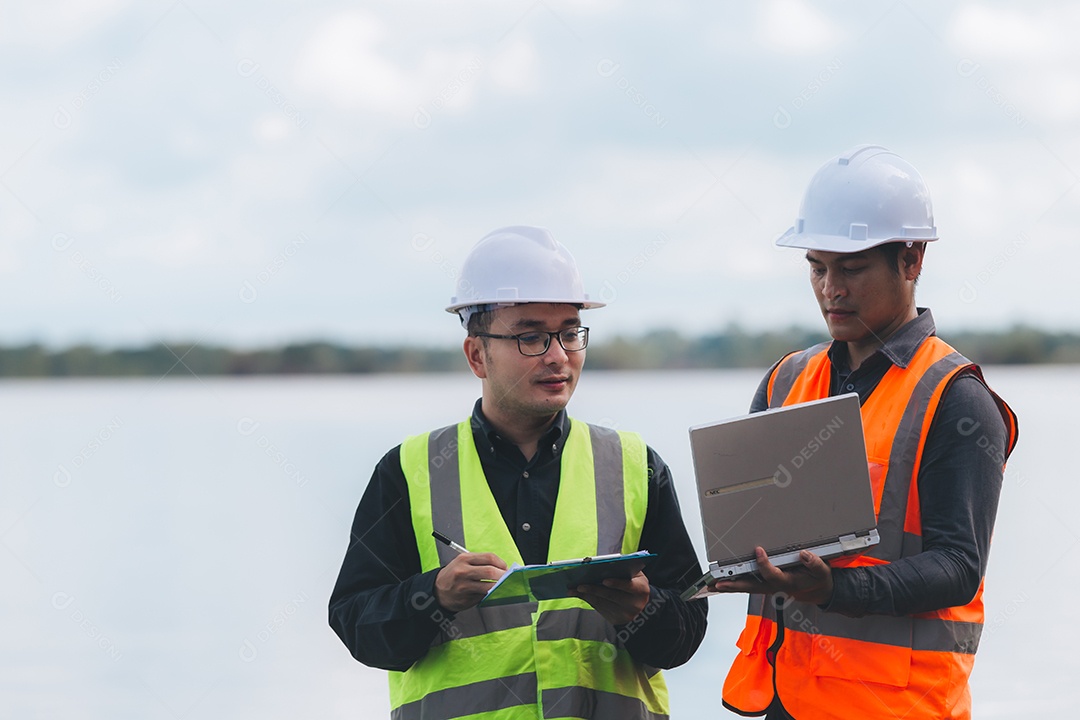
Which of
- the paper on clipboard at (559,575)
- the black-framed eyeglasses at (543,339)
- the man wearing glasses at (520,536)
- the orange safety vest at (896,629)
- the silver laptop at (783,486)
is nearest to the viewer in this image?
the paper on clipboard at (559,575)

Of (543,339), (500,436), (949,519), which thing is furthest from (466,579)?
(949,519)

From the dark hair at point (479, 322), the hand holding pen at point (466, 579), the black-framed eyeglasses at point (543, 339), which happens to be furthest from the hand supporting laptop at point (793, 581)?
the dark hair at point (479, 322)

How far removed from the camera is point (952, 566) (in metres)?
2.53

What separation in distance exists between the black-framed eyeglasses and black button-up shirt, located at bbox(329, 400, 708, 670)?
7.9 inches

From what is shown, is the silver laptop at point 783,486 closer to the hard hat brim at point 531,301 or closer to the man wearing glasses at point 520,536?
the man wearing glasses at point 520,536

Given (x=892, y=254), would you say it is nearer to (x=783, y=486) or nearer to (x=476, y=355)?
(x=783, y=486)

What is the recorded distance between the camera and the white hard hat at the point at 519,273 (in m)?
2.97

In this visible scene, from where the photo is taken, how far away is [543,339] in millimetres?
2934

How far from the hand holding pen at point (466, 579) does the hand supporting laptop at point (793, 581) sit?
0.52 metres

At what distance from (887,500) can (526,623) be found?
3.03 ft

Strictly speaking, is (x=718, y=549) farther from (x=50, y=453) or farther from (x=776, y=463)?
(x=50, y=453)

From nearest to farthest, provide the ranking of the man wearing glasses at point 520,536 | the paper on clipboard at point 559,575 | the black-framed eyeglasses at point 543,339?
the paper on clipboard at point 559,575 < the man wearing glasses at point 520,536 < the black-framed eyeglasses at point 543,339

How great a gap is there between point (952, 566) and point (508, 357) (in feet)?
3.86

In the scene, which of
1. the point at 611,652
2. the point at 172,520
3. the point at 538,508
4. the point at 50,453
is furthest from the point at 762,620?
the point at 50,453
